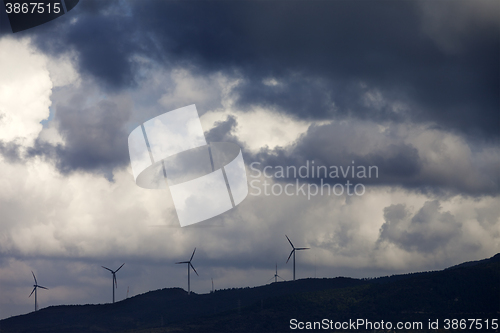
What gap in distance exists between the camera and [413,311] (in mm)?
189875

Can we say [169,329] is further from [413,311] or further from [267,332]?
[413,311]

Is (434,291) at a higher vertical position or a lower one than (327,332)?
higher

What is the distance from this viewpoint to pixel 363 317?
639 feet

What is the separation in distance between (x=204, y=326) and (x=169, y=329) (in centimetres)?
1266

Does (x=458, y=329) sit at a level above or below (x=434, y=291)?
below

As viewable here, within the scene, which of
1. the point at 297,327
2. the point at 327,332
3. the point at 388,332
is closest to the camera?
the point at 388,332

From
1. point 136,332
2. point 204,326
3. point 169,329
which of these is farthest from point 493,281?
point 136,332

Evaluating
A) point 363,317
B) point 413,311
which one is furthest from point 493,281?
point 363,317

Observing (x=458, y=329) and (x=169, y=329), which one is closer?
(x=458, y=329)

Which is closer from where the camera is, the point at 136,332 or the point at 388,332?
the point at 388,332

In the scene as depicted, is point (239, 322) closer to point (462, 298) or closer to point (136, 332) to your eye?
point (136, 332)

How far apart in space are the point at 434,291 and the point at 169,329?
99071mm

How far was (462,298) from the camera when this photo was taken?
192 m

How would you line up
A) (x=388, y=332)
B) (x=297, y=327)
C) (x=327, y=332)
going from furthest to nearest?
1. (x=297, y=327)
2. (x=327, y=332)
3. (x=388, y=332)
